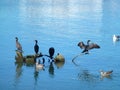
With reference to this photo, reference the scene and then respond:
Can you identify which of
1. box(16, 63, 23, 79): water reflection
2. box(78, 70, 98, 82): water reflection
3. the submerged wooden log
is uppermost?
the submerged wooden log

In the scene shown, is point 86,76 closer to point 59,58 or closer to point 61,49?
point 59,58

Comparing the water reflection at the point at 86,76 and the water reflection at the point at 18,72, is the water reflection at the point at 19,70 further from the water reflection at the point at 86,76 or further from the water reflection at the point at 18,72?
the water reflection at the point at 86,76

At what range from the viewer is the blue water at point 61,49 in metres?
14.5

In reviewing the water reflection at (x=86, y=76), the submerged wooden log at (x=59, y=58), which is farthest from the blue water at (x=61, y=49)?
the submerged wooden log at (x=59, y=58)

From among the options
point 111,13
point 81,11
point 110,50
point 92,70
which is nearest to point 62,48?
point 110,50

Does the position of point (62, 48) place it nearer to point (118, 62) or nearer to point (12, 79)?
point (118, 62)

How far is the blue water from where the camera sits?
1455 centimetres

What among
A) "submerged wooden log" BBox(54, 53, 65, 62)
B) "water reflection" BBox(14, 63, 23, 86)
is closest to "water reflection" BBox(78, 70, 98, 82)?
"submerged wooden log" BBox(54, 53, 65, 62)

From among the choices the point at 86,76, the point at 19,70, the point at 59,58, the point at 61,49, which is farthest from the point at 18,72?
the point at 61,49

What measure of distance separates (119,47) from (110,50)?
3.34ft

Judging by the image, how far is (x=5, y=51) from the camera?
1903 centimetres

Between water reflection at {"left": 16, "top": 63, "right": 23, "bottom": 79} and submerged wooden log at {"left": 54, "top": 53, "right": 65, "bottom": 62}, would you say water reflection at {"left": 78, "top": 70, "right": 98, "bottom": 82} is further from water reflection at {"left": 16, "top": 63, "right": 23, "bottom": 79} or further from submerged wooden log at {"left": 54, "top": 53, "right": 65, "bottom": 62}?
water reflection at {"left": 16, "top": 63, "right": 23, "bottom": 79}

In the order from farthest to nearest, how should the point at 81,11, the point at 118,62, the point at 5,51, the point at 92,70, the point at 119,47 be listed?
1. the point at 81,11
2. the point at 119,47
3. the point at 5,51
4. the point at 118,62
5. the point at 92,70


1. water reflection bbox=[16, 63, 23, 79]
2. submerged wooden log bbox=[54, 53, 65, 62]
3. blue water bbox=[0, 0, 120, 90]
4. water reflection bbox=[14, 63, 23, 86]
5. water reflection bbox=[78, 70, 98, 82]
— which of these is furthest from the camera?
submerged wooden log bbox=[54, 53, 65, 62]
